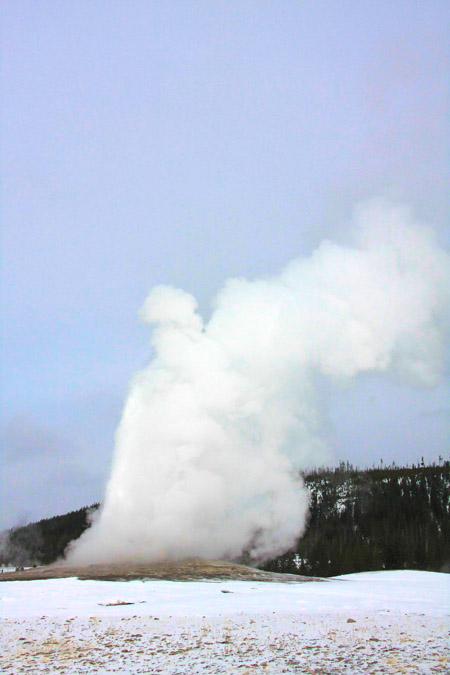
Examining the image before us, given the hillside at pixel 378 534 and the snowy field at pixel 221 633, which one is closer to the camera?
the snowy field at pixel 221 633

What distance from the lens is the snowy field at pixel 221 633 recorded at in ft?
53.8

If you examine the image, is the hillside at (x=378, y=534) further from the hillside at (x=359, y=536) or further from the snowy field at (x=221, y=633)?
the snowy field at (x=221, y=633)

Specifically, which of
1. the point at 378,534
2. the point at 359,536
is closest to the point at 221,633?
the point at 359,536

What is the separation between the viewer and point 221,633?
2120cm

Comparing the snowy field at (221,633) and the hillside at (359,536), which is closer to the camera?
the snowy field at (221,633)

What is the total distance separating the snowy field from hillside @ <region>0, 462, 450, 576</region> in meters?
73.6

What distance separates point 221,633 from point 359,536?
137525 mm

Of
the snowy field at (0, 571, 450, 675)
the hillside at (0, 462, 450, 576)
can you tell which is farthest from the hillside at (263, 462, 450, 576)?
the snowy field at (0, 571, 450, 675)

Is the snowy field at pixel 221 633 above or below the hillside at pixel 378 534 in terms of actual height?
below

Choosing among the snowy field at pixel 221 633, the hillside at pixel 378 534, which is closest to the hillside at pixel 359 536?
the hillside at pixel 378 534

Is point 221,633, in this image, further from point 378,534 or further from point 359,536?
point 378,534

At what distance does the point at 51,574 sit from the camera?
2035 inches

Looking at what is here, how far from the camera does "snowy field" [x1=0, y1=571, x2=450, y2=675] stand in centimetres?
1639

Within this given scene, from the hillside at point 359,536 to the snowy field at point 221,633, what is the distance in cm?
7359
